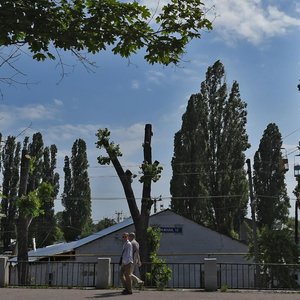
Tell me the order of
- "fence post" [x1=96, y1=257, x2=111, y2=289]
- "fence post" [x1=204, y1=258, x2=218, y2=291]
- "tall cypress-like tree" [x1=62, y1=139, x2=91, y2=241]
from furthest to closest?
"tall cypress-like tree" [x1=62, y1=139, x2=91, y2=241]
"fence post" [x1=96, y1=257, x2=111, y2=289]
"fence post" [x1=204, y1=258, x2=218, y2=291]

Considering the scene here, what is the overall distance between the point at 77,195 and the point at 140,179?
34.1 meters

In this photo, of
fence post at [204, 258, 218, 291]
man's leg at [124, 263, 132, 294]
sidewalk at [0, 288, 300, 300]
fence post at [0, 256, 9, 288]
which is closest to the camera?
sidewalk at [0, 288, 300, 300]

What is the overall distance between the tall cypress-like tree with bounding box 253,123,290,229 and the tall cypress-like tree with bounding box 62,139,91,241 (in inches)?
763

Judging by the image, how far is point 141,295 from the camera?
489 inches

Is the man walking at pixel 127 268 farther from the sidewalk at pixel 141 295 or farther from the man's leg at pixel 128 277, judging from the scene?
the sidewalk at pixel 141 295

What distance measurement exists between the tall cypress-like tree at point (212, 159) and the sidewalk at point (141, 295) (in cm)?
2785

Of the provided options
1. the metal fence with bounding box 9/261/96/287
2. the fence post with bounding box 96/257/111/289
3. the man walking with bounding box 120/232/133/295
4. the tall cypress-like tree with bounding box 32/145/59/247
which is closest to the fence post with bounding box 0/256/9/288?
the metal fence with bounding box 9/261/96/287

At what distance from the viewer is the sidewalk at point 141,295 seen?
11912 millimetres

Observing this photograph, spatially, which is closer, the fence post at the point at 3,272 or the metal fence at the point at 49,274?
the fence post at the point at 3,272

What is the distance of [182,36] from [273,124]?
4511 cm

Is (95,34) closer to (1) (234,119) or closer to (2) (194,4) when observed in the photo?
(2) (194,4)

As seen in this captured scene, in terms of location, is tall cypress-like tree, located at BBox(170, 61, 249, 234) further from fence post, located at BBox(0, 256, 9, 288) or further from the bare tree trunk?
fence post, located at BBox(0, 256, 9, 288)

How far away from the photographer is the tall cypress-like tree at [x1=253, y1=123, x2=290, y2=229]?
147 ft

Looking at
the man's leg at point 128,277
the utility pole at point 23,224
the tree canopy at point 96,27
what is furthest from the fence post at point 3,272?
the tree canopy at point 96,27
